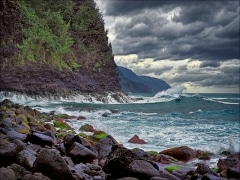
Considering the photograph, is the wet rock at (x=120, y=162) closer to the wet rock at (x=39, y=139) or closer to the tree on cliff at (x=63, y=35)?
the wet rock at (x=39, y=139)

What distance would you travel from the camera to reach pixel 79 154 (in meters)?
6.74

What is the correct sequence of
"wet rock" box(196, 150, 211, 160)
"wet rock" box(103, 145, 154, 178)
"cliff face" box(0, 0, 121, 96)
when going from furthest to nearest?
"cliff face" box(0, 0, 121, 96) → "wet rock" box(196, 150, 211, 160) → "wet rock" box(103, 145, 154, 178)

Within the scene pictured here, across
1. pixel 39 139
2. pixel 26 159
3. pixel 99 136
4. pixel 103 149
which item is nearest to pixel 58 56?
pixel 99 136

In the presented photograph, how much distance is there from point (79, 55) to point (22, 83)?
42.9ft

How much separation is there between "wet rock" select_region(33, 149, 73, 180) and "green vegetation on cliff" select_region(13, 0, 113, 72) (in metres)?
29.3

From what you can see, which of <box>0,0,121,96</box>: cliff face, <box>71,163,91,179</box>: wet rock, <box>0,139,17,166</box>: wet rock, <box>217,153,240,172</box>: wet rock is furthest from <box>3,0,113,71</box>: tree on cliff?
<box>0,139,17,166</box>: wet rock

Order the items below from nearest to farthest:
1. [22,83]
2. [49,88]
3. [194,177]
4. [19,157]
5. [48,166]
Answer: [48,166], [19,157], [194,177], [22,83], [49,88]

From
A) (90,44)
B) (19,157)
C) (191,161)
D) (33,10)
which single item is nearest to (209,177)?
(19,157)

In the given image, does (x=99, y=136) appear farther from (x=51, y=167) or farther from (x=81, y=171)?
(x=51, y=167)

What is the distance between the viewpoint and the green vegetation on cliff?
36.0m

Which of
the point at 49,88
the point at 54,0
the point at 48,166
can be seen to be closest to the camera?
the point at 48,166

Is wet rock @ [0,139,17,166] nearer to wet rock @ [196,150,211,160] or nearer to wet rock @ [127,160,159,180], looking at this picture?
wet rock @ [127,160,159,180]

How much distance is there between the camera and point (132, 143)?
10.8m

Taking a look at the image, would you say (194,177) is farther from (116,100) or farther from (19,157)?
(116,100)
